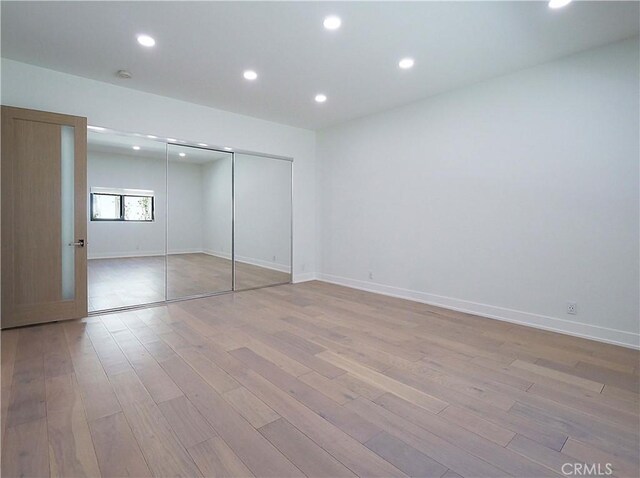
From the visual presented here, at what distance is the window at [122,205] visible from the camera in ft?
14.2

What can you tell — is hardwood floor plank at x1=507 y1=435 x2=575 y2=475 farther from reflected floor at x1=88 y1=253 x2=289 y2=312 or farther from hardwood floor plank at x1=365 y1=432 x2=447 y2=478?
reflected floor at x1=88 y1=253 x2=289 y2=312

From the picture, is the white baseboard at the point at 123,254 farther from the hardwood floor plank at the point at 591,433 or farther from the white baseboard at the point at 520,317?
the hardwood floor plank at the point at 591,433

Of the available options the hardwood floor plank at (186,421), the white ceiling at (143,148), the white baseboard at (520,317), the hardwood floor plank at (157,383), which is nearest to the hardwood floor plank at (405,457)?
the hardwood floor plank at (186,421)

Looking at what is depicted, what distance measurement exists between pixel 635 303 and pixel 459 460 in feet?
8.96

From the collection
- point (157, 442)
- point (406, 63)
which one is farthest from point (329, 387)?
point (406, 63)

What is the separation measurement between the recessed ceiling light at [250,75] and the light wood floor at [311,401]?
2905 mm

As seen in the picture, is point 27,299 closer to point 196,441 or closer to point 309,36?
point 196,441

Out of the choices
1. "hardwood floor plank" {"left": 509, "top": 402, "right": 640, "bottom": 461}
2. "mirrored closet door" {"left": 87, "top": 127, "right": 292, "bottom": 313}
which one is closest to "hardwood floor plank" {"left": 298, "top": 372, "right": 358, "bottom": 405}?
"hardwood floor plank" {"left": 509, "top": 402, "right": 640, "bottom": 461}

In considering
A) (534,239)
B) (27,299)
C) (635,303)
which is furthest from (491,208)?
(27,299)

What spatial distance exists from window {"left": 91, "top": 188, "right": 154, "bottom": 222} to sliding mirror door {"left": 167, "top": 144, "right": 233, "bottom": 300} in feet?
1.23

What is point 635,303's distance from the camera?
9.84 feet

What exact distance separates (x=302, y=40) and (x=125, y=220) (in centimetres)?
355

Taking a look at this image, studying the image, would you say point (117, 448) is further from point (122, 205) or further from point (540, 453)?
point (122, 205)

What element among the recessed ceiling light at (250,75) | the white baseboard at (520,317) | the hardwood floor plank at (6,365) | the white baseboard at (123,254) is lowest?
the hardwood floor plank at (6,365)
